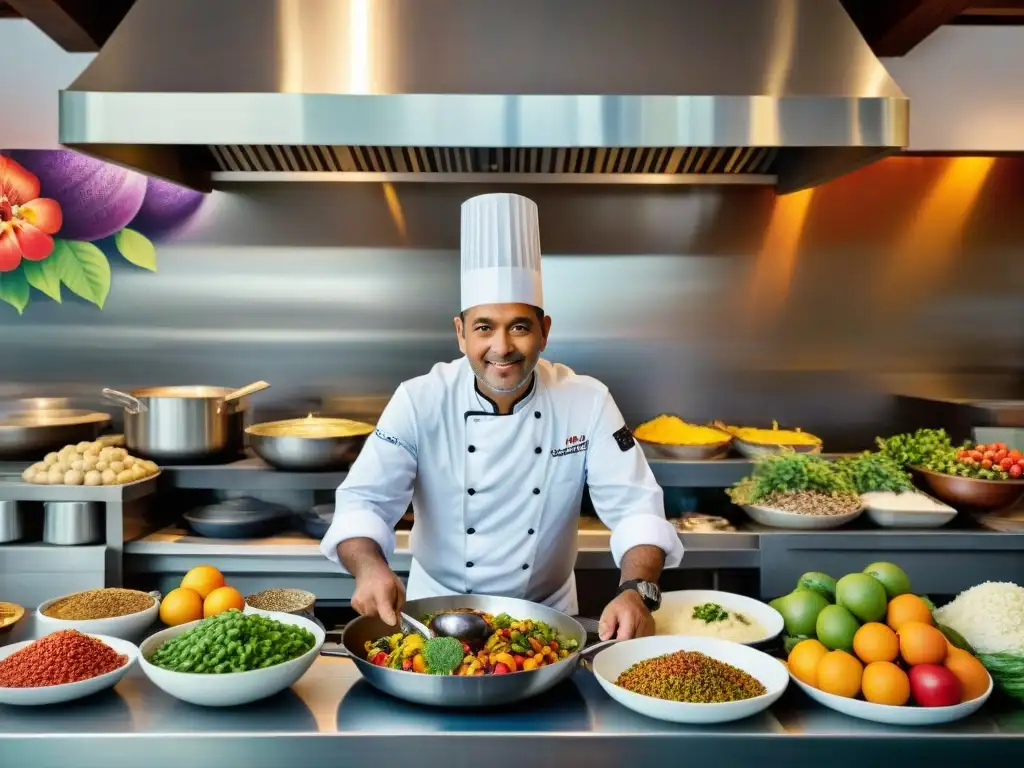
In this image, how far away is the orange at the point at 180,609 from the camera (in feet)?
6.32

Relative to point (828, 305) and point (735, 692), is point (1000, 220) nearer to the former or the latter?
point (828, 305)

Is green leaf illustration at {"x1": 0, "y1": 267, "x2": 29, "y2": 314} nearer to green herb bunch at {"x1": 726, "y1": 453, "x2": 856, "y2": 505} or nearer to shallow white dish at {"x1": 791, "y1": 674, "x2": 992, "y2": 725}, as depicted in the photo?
green herb bunch at {"x1": 726, "y1": 453, "x2": 856, "y2": 505}

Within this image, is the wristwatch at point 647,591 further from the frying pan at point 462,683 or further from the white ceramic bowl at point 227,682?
the white ceramic bowl at point 227,682

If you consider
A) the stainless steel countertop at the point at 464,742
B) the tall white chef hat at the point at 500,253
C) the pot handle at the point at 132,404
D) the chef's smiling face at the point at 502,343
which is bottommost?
the stainless steel countertop at the point at 464,742

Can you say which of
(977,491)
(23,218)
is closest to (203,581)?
(23,218)

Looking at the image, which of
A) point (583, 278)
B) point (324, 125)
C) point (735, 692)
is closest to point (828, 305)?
point (583, 278)

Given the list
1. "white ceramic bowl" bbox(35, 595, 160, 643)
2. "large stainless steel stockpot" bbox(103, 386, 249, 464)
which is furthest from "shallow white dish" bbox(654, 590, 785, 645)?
"large stainless steel stockpot" bbox(103, 386, 249, 464)

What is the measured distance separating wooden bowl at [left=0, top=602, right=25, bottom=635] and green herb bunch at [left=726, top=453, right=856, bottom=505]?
239 cm

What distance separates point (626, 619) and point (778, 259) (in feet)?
8.51

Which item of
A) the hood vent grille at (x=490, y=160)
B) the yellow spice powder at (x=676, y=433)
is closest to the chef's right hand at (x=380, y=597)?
→ the yellow spice powder at (x=676, y=433)

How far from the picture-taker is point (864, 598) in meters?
1.65

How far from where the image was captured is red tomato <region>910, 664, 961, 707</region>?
1.42 metres

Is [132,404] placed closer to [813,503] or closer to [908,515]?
[813,503]

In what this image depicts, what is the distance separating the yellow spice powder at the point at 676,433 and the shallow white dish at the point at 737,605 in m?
1.35
